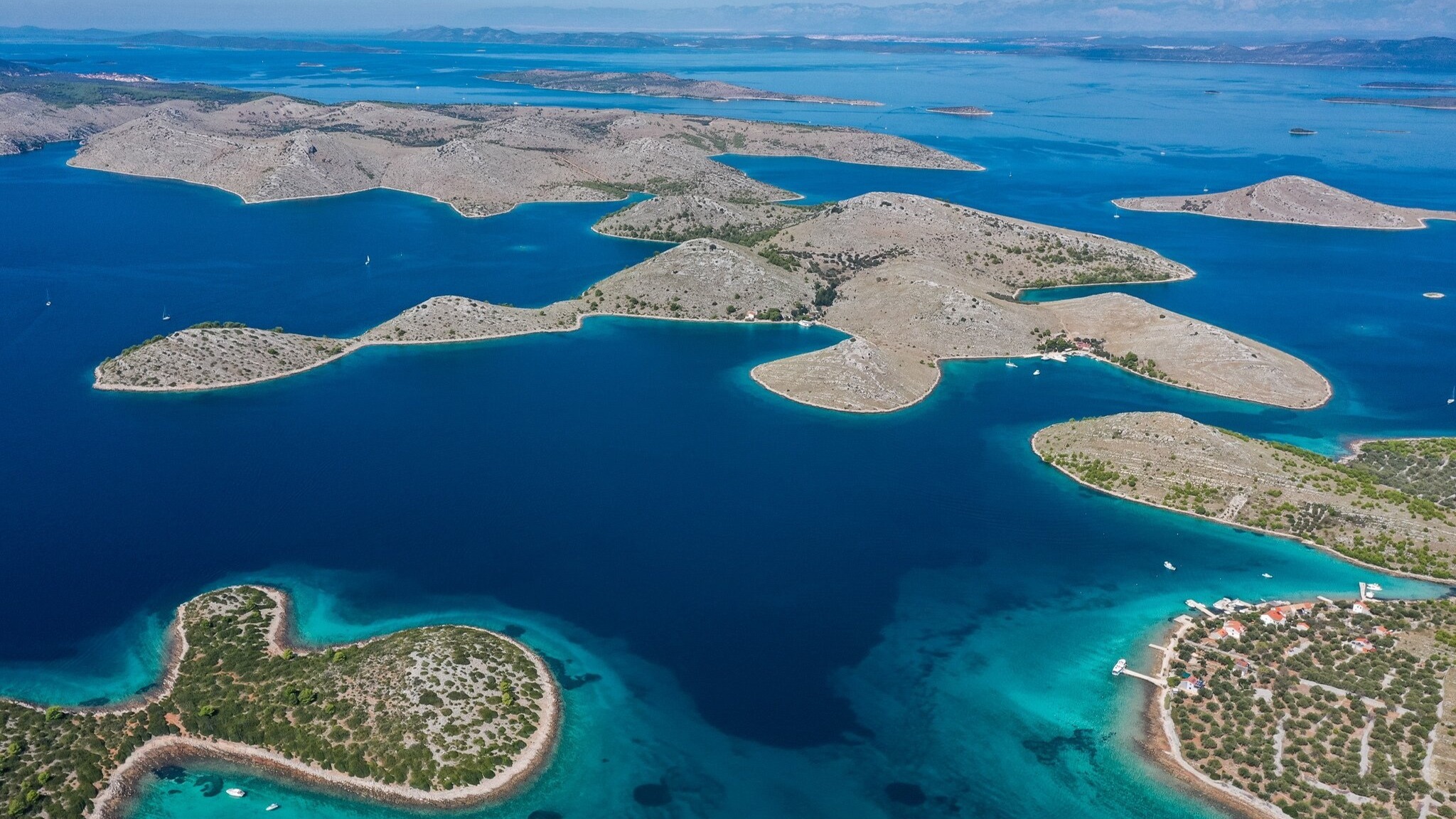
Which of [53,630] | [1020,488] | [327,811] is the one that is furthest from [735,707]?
[53,630]

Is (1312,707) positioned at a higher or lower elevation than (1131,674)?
higher

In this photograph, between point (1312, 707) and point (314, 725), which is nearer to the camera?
point (314, 725)

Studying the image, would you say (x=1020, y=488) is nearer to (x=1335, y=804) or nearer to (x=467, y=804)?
(x=1335, y=804)

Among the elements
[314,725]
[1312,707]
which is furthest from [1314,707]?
[314,725]

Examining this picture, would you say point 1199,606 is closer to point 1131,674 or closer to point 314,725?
point 1131,674

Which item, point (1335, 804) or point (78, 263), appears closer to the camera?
point (1335, 804)

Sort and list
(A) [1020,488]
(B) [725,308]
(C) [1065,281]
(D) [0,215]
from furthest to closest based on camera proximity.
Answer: (D) [0,215] < (C) [1065,281] < (B) [725,308] < (A) [1020,488]

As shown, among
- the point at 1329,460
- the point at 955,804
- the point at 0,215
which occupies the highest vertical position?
the point at 0,215
